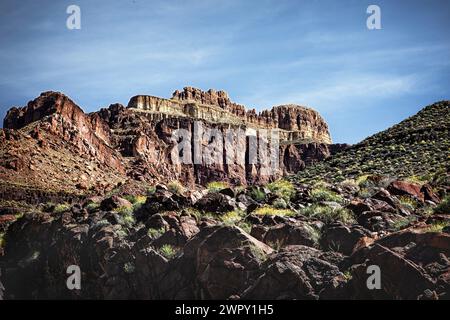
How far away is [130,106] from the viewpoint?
582ft

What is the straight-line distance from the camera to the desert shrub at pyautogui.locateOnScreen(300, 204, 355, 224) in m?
15.4

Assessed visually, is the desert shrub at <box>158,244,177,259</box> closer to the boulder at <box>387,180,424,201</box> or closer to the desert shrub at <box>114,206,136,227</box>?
the desert shrub at <box>114,206,136,227</box>

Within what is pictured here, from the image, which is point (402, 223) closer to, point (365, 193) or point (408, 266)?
point (408, 266)

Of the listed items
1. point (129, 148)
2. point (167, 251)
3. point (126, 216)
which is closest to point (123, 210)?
point (126, 216)

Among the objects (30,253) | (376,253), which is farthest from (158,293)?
(30,253)

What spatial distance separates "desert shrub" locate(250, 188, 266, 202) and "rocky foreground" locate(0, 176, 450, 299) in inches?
2.5

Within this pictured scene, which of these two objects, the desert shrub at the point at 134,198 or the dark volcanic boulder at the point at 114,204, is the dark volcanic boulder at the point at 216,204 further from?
the desert shrub at the point at 134,198

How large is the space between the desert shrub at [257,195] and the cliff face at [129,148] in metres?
34.0

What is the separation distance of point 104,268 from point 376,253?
8.96 metres

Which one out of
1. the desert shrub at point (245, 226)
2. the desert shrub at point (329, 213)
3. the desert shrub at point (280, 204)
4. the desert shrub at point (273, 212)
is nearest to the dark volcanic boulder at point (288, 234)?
the desert shrub at point (245, 226)

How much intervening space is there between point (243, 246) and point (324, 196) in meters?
6.87

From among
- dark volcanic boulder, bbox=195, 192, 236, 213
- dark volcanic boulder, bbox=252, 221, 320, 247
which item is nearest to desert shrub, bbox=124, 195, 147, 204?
dark volcanic boulder, bbox=195, 192, 236, 213

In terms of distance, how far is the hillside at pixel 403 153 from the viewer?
30.1 meters

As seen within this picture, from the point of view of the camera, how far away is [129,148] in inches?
4156
